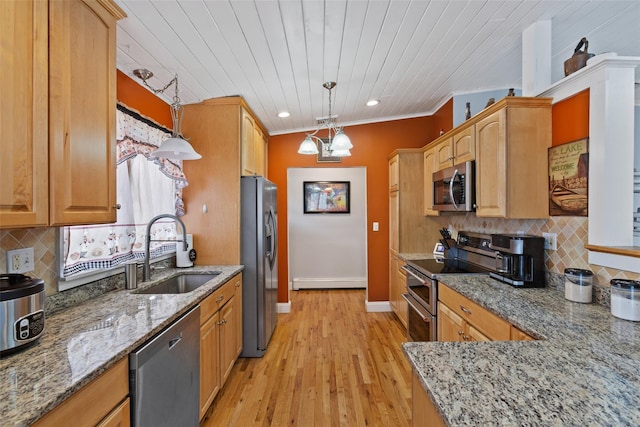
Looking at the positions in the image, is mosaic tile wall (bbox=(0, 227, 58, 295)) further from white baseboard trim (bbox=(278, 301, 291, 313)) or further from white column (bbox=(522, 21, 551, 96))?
white column (bbox=(522, 21, 551, 96))

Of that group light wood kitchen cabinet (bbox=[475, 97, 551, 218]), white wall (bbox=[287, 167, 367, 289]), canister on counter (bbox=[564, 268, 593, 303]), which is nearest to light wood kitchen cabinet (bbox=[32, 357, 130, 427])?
canister on counter (bbox=[564, 268, 593, 303])

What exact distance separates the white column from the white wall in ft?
10.8

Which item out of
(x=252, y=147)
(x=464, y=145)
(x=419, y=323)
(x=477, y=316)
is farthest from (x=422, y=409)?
(x=252, y=147)

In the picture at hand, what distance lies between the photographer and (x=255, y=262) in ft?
9.14

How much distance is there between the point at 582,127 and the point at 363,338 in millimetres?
2600

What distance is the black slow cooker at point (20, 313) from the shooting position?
946 mm

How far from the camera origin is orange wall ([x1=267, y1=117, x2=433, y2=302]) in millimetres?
4027

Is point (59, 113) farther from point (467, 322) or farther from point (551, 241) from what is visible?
point (551, 241)

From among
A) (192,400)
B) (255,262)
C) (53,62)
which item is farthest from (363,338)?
(53,62)

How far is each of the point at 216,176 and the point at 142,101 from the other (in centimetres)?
83

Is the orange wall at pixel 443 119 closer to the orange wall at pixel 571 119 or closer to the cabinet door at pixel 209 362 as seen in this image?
the orange wall at pixel 571 119

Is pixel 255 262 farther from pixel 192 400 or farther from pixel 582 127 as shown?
pixel 582 127

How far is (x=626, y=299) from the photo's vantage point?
1.29 meters

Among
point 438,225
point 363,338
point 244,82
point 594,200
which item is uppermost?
point 244,82
